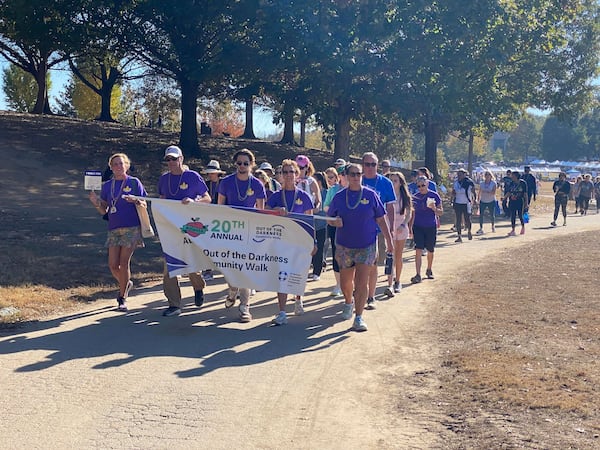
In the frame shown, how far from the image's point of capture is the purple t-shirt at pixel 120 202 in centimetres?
920

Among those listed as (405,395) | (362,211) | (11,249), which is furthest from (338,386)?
(11,249)

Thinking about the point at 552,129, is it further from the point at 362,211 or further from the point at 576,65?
the point at 362,211

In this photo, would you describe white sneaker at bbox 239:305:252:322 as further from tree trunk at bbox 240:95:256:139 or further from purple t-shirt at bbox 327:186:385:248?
tree trunk at bbox 240:95:256:139

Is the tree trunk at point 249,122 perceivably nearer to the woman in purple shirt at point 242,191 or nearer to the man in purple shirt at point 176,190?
the man in purple shirt at point 176,190

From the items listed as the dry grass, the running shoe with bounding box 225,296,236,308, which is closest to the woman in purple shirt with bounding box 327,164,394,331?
the dry grass

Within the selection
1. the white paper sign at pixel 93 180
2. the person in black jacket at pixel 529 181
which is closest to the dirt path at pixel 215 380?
the white paper sign at pixel 93 180

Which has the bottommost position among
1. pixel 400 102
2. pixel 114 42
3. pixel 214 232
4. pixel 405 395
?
pixel 405 395

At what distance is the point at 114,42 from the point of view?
1134 inches

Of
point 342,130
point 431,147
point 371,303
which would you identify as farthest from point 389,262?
point 431,147

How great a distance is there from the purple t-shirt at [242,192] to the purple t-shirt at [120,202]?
3.49ft

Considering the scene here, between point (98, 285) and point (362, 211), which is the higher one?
point (362, 211)

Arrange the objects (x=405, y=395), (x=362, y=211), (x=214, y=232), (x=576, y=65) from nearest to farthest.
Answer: (x=405, y=395) < (x=362, y=211) < (x=214, y=232) < (x=576, y=65)

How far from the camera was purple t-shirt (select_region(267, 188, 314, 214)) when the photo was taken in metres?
9.34

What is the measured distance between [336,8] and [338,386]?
57.5 ft
